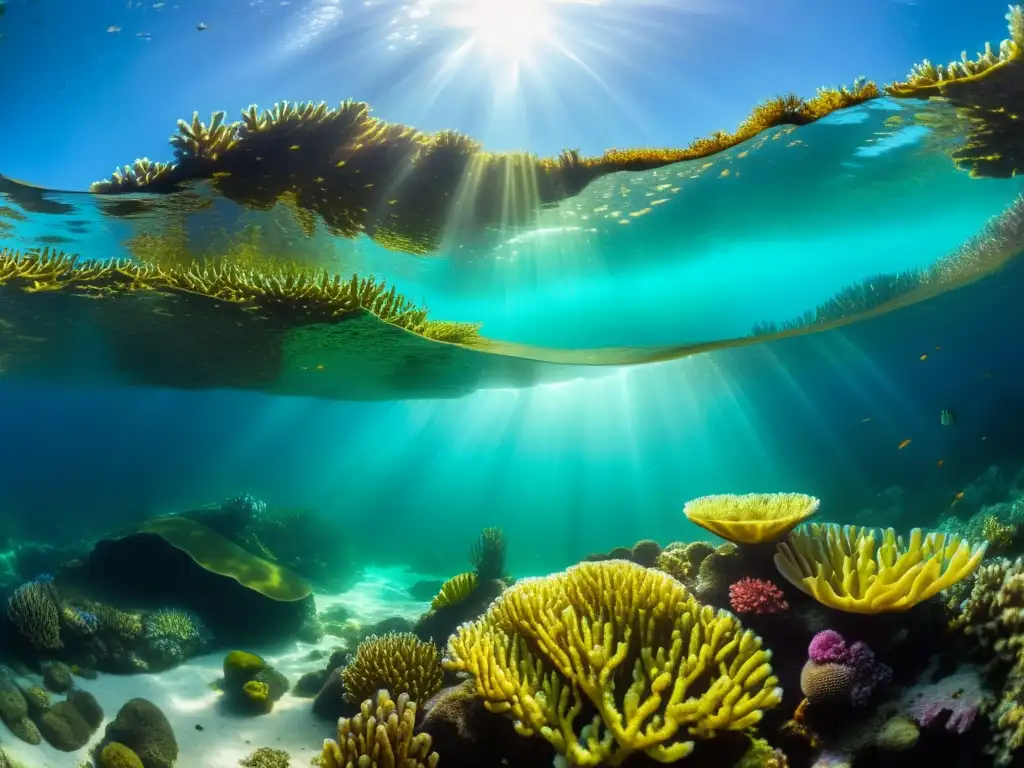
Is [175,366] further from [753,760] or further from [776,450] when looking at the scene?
[776,450]

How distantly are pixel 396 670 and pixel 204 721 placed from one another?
11.6 ft

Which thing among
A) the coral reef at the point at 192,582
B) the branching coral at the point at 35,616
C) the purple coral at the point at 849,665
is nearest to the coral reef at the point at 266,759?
the branching coral at the point at 35,616

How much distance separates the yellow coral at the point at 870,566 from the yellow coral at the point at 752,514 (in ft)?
0.72

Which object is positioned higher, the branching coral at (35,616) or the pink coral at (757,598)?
the pink coral at (757,598)

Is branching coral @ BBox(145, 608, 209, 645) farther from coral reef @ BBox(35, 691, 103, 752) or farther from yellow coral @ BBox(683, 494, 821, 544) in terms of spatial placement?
yellow coral @ BBox(683, 494, 821, 544)

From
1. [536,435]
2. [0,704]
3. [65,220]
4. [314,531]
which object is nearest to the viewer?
[0,704]

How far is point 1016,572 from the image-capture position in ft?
11.3

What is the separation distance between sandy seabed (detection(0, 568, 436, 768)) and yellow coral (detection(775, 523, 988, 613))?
561 centimetres

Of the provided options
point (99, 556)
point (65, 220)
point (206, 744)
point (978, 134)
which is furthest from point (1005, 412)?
point (65, 220)

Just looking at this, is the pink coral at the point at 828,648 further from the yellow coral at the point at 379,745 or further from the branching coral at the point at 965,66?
the branching coral at the point at 965,66

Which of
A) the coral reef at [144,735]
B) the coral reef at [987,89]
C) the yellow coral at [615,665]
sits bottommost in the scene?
the coral reef at [144,735]

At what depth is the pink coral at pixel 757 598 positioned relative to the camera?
4.14 m

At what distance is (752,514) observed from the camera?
495 centimetres

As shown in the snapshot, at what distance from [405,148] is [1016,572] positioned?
901 centimetres
